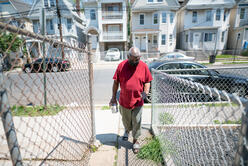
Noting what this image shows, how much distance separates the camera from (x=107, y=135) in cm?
350

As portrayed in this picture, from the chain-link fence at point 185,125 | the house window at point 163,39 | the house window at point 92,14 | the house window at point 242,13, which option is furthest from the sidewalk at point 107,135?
the house window at point 242,13

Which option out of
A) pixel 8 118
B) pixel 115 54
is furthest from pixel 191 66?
pixel 115 54

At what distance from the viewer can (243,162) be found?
825mm

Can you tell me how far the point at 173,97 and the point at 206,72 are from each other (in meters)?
4.06

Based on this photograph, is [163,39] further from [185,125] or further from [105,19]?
[185,125]

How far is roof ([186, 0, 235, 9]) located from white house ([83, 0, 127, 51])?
10442 millimetres

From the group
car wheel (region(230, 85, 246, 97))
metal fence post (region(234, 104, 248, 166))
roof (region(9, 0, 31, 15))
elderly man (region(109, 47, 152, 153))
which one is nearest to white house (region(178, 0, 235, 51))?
car wheel (region(230, 85, 246, 97))

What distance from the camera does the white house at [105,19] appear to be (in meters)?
23.3

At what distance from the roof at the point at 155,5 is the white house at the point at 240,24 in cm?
993

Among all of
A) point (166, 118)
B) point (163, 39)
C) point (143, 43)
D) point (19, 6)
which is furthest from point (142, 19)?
point (166, 118)

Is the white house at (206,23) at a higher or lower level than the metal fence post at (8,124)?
higher

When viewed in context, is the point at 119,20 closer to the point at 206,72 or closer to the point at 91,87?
the point at 206,72

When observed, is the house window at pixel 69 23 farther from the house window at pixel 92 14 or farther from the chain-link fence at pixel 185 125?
the chain-link fence at pixel 185 125

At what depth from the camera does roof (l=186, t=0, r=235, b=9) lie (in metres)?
22.0
